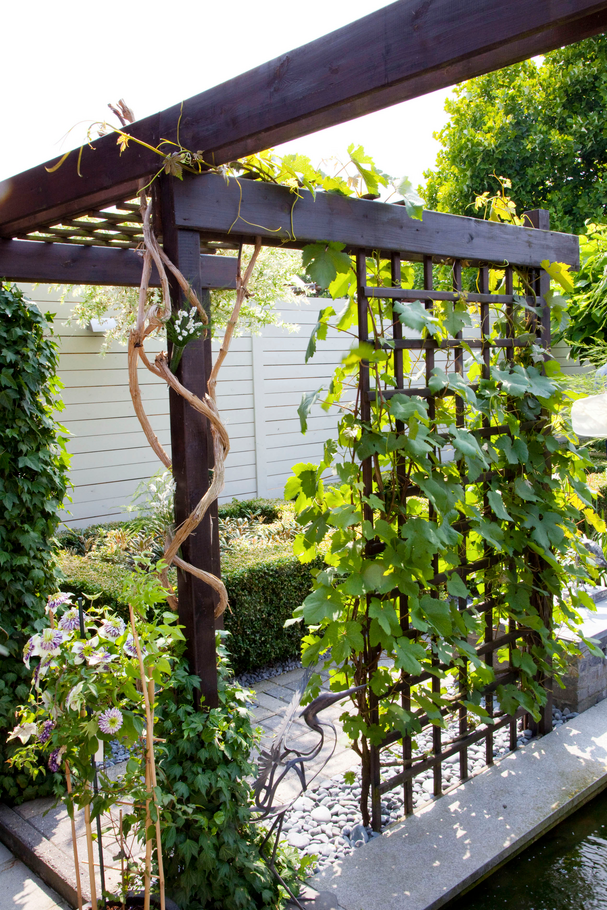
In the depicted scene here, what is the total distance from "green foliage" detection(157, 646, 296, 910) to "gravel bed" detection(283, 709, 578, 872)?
37cm

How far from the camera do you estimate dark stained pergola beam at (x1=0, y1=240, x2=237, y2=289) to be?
2859 millimetres

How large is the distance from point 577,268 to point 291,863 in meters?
2.66

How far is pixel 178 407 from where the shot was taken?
1.68m

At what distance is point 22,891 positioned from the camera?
2.03m

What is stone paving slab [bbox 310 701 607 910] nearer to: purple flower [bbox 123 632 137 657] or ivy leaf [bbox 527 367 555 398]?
purple flower [bbox 123 632 137 657]

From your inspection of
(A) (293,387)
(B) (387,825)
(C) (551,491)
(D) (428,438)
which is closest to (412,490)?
(D) (428,438)

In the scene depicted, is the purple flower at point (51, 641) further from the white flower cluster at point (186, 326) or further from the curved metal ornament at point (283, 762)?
the white flower cluster at point (186, 326)

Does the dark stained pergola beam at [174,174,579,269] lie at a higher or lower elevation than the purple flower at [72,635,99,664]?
higher

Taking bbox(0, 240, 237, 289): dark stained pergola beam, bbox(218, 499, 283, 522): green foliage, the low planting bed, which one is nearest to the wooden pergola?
bbox(0, 240, 237, 289): dark stained pergola beam

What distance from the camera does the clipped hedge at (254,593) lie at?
347cm

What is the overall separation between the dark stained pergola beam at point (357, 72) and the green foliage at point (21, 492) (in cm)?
88

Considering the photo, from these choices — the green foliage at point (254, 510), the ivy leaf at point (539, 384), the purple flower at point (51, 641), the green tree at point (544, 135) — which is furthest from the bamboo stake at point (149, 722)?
the green tree at point (544, 135)

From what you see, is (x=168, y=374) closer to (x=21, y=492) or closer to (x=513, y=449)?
(x=21, y=492)

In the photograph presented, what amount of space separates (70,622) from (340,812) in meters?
1.42
